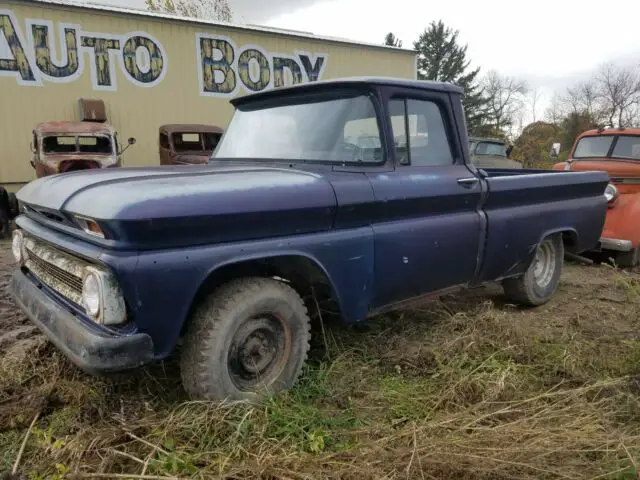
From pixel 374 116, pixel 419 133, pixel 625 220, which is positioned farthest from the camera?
pixel 625 220

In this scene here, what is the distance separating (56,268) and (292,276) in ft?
4.17

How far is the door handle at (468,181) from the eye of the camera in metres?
3.58

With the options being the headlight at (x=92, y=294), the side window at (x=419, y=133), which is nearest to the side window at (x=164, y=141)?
the side window at (x=419, y=133)

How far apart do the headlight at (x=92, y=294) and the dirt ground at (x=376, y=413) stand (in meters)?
0.33

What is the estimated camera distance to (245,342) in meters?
2.69

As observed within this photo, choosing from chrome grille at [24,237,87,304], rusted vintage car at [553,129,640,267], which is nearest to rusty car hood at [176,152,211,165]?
rusted vintage car at [553,129,640,267]

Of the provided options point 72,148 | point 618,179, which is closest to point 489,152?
point 618,179

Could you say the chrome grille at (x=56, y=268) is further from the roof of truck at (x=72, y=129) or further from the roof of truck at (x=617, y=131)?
the roof of truck at (x=72, y=129)

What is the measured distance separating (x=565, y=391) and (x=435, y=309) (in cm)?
154

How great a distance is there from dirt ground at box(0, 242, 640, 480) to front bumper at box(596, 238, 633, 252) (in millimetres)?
2333

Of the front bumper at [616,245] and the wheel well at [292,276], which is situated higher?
the wheel well at [292,276]

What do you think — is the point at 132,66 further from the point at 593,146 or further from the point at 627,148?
the point at 627,148

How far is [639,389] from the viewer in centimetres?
292

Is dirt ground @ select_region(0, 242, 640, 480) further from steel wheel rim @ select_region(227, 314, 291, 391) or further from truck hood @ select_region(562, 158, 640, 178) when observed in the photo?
truck hood @ select_region(562, 158, 640, 178)
